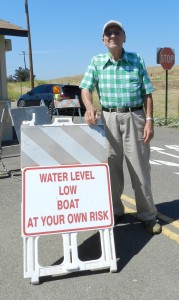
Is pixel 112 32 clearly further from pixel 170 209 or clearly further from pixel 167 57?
pixel 167 57

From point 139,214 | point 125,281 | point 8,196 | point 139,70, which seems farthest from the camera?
point 8,196

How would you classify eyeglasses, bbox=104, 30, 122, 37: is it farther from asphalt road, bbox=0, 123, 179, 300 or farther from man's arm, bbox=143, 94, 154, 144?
asphalt road, bbox=0, 123, 179, 300

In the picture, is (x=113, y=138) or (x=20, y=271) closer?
(x=20, y=271)

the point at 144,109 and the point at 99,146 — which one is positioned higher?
the point at 144,109

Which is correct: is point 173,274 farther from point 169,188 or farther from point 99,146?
point 169,188

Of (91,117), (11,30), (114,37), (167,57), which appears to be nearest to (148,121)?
(91,117)

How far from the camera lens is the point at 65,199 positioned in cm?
351

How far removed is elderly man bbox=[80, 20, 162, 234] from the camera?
12.7 ft

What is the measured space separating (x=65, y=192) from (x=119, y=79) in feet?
4.02

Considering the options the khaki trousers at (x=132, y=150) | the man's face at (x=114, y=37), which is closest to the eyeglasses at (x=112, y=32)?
the man's face at (x=114, y=37)

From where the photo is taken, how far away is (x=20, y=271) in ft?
11.7

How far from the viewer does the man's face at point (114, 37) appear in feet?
12.5

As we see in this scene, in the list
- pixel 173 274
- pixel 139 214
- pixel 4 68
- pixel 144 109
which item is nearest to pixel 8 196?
pixel 139 214

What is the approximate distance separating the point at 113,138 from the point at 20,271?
157 cm
